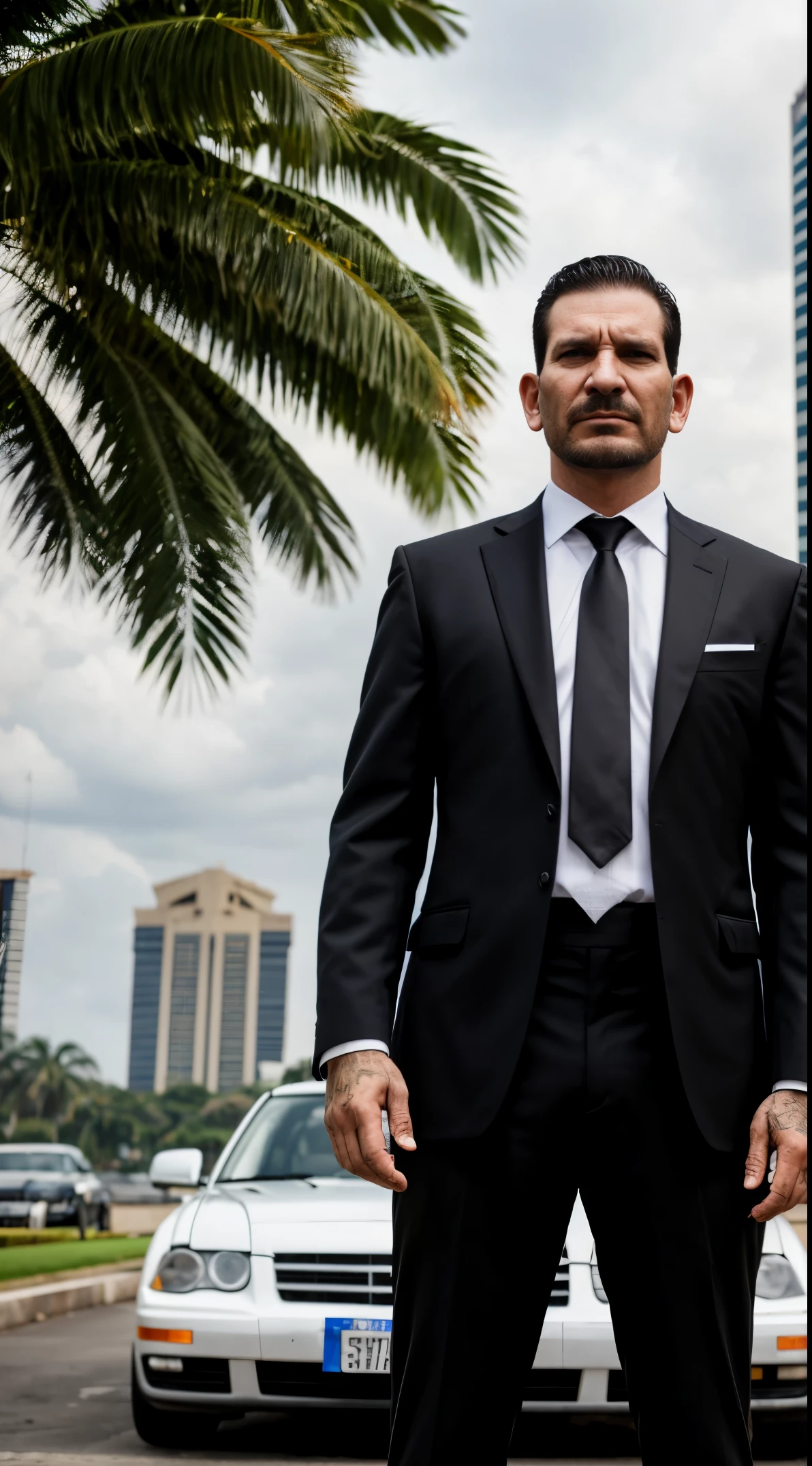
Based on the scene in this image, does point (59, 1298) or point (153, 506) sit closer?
point (153, 506)

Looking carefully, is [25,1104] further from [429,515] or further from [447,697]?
[447,697]

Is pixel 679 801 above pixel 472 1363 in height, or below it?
above

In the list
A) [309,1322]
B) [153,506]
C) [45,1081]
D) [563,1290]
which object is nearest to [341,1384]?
[309,1322]

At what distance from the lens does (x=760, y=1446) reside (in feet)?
16.4

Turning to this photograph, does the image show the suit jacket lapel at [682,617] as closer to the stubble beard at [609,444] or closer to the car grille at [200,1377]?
the stubble beard at [609,444]

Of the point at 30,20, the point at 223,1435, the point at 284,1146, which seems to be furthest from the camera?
the point at 30,20

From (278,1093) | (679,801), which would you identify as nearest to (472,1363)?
(679,801)

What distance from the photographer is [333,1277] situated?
492 centimetres

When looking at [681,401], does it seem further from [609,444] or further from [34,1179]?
[34,1179]

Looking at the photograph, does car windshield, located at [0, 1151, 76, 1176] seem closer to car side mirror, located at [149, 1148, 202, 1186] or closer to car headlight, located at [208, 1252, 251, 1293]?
car side mirror, located at [149, 1148, 202, 1186]

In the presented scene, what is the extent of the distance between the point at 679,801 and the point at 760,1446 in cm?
389

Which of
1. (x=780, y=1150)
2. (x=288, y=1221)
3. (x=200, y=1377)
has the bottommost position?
(x=200, y=1377)

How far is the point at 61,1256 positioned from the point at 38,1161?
27.2ft

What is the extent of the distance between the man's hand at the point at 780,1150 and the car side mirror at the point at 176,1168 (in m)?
4.23
